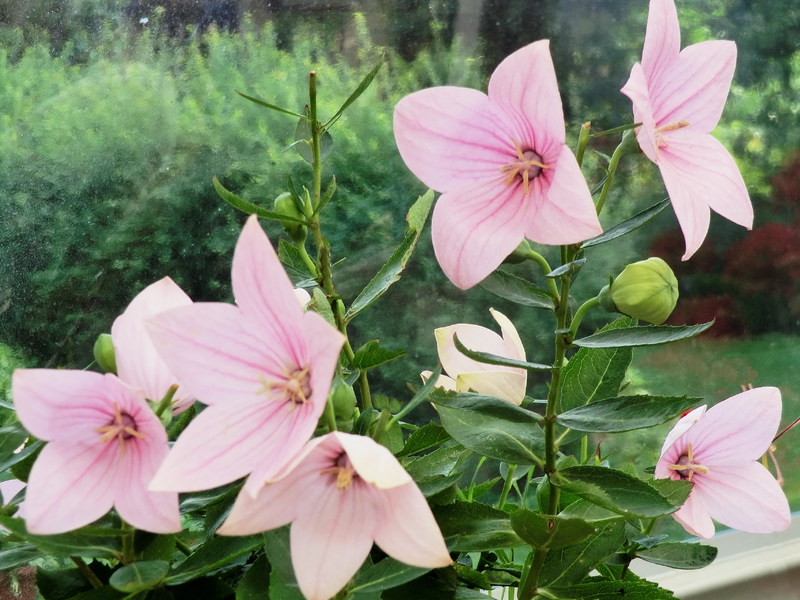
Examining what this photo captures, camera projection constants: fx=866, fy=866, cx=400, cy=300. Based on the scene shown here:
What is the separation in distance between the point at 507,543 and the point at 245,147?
0.93 metres

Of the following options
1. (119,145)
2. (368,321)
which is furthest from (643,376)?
(119,145)

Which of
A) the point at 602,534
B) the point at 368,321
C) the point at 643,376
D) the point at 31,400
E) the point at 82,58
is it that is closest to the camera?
the point at 31,400

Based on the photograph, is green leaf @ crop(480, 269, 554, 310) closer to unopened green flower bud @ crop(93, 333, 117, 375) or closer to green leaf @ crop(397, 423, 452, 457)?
green leaf @ crop(397, 423, 452, 457)

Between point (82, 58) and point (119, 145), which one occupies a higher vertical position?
point (82, 58)

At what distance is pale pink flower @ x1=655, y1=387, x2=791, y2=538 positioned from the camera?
0.52 metres

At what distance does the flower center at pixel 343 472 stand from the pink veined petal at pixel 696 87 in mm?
235

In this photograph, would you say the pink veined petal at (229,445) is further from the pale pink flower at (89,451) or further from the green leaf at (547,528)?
the green leaf at (547,528)

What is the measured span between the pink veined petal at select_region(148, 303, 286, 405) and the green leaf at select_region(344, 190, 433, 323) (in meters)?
0.11

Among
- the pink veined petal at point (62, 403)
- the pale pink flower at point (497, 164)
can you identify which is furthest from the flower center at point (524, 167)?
the pink veined petal at point (62, 403)

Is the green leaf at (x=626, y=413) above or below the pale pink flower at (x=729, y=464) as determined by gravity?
above

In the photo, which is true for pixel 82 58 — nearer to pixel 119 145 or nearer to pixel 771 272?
pixel 119 145

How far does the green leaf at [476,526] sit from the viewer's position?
0.44 m

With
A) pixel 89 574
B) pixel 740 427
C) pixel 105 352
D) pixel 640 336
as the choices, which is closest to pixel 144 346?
pixel 105 352

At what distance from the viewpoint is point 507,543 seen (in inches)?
17.7
